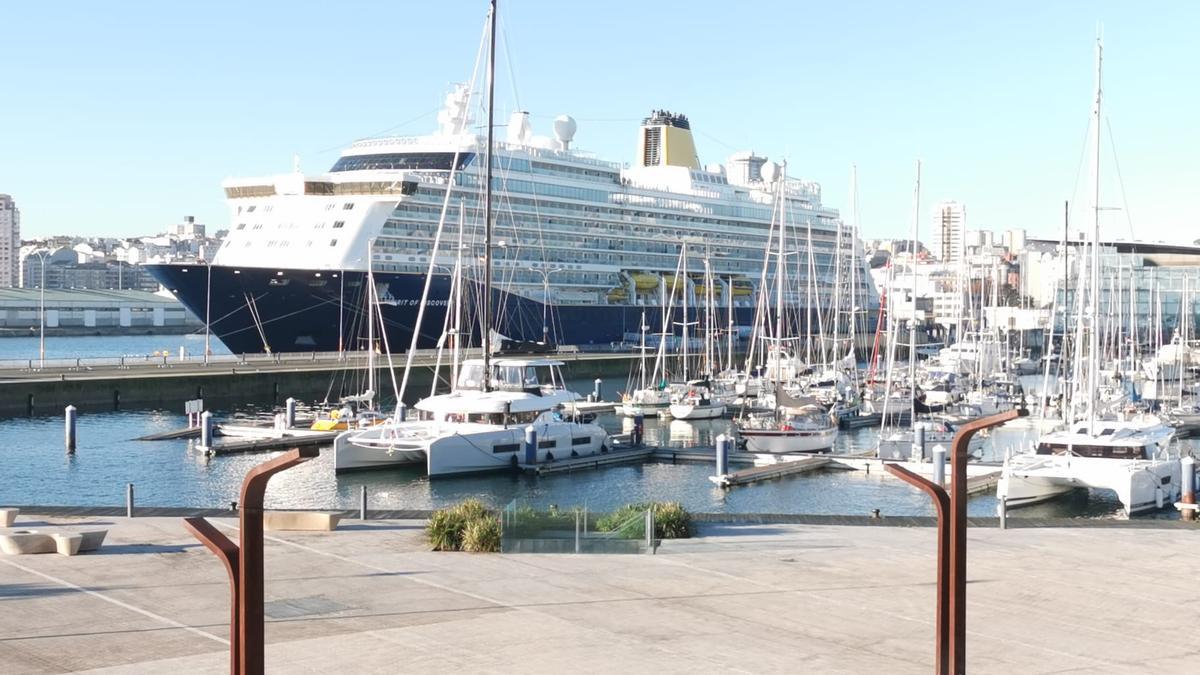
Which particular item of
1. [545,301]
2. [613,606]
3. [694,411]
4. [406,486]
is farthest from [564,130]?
[613,606]

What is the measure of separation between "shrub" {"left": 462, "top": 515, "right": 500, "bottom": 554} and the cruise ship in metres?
34.0

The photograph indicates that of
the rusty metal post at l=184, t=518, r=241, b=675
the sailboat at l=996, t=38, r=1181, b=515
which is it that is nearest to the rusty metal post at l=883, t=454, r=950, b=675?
the rusty metal post at l=184, t=518, r=241, b=675

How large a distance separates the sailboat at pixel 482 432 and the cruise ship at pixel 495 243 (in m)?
16.7

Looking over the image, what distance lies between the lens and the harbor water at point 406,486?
92.8 ft

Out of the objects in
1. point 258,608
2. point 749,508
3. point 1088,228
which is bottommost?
point 749,508

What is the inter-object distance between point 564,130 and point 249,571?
74.0 m

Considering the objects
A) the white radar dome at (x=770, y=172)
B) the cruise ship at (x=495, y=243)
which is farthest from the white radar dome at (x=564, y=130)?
the white radar dome at (x=770, y=172)

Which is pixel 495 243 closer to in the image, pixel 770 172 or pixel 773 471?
pixel 773 471

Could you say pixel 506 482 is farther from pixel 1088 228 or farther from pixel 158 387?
pixel 158 387

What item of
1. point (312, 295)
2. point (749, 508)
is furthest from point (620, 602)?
point (312, 295)

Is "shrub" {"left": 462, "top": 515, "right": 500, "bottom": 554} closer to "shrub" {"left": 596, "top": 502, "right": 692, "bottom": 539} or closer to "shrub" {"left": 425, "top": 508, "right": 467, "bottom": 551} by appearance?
"shrub" {"left": 425, "top": 508, "right": 467, "bottom": 551}

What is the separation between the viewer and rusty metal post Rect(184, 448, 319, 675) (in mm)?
7004

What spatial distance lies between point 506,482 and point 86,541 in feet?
53.7

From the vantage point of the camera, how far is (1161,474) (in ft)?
88.5
